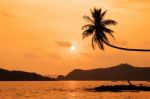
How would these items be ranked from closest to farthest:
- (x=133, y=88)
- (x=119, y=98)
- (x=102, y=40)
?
1. (x=102, y=40)
2. (x=119, y=98)
3. (x=133, y=88)

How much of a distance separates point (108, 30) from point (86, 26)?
9.78ft

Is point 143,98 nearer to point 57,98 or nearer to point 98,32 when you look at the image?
point 57,98

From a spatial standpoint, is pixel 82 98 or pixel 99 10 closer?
pixel 99 10

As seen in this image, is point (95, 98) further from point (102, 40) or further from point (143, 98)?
point (102, 40)

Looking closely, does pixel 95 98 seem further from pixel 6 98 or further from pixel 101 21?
pixel 101 21

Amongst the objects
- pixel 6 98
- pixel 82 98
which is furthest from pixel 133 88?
pixel 6 98

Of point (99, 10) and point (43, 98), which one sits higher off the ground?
point (99, 10)

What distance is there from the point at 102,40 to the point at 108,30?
1.62m

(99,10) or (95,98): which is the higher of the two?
(99,10)

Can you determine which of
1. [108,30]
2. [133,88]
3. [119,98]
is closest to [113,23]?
[108,30]

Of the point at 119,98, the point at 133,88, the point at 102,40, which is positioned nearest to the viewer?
the point at 102,40

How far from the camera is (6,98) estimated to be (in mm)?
101688

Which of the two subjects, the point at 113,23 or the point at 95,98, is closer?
the point at 113,23

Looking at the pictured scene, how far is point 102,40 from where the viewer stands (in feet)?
188
